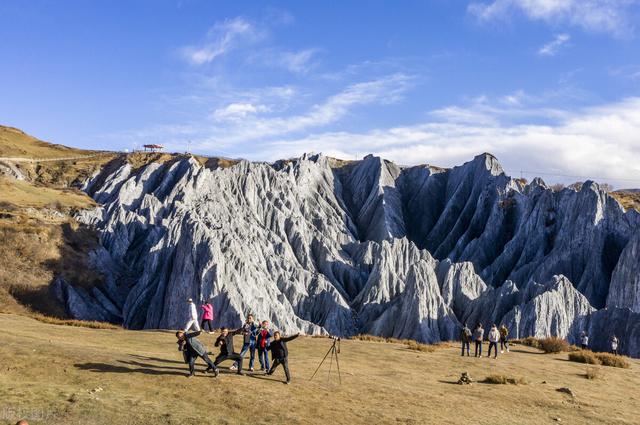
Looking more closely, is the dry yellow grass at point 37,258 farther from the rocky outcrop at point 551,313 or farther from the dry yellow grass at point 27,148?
the rocky outcrop at point 551,313

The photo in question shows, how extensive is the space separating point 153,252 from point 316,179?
39279 millimetres

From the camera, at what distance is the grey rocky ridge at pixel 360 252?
179 feet

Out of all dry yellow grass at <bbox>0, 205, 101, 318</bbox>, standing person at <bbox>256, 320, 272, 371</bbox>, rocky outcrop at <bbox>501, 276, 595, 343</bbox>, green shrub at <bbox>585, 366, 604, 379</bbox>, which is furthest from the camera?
rocky outcrop at <bbox>501, 276, 595, 343</bbox>

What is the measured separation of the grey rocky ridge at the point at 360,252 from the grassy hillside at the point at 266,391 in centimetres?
2805

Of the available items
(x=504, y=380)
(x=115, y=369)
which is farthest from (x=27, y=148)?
(x=504, y=380)

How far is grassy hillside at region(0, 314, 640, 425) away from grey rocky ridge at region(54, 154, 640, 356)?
28.1 metres

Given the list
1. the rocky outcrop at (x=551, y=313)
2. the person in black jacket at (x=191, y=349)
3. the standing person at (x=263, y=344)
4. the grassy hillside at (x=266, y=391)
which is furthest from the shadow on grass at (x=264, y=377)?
the rocky outcrop at (x=551, y=313)

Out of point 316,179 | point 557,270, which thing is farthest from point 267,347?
point 316,179

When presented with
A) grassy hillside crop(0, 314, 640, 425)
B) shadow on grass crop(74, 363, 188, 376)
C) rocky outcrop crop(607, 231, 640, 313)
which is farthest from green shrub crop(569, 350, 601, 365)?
rocky outcrop crop(607, 231, 640, 313)

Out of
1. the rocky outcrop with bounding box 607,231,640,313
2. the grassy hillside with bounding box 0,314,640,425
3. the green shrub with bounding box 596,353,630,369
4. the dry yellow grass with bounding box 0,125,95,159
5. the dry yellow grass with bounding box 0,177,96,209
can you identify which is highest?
the dry yellow grass with bounding box 0,125,95,159

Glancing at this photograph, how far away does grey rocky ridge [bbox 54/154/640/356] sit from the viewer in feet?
179

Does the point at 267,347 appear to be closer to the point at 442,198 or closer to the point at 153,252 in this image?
the point at 153,252

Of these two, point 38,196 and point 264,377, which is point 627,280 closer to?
point 264,377

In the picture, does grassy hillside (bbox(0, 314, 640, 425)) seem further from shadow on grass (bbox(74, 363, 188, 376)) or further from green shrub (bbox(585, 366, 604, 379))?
green shrub (bbox(585, 366, 604, 379))
